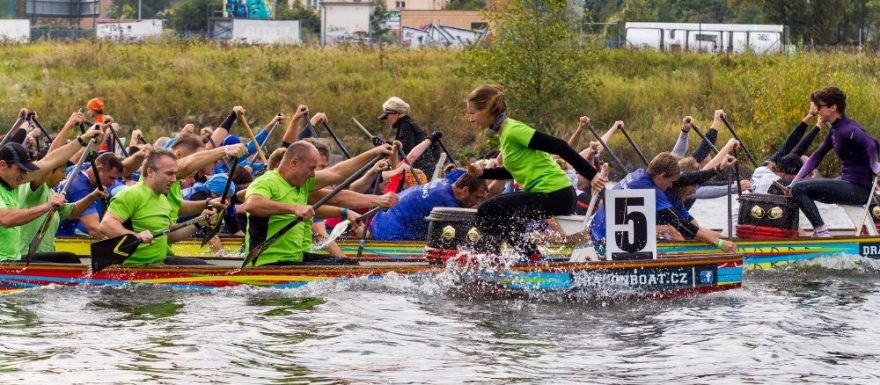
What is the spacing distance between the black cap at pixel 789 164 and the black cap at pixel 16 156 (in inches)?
352

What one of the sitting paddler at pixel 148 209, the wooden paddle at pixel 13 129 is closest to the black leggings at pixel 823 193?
the sitting paddler at pixel 148 209

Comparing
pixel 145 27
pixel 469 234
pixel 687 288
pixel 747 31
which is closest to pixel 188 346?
pixel 469 234

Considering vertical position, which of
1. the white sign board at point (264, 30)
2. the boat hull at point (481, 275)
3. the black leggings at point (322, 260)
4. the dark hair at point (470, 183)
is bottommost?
the boat hull at point (481, 275)

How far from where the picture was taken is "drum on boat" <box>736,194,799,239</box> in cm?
1609

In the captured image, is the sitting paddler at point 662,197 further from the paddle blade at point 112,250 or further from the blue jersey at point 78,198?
the blue jersey at point 78,198

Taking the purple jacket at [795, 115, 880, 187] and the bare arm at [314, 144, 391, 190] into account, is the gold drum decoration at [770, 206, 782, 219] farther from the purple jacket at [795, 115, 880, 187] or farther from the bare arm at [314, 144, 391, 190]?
the bare arm at [314, 144, 391, 190]

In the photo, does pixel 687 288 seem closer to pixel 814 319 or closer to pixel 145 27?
pixel 814 319

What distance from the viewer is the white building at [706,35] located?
176 ft

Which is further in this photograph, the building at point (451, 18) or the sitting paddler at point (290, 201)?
the building at point (451, 18)

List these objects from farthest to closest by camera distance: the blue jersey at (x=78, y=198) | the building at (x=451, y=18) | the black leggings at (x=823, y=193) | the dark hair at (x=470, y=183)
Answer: the building at (x=451, y=18) < the black leggings at (x=823, y=193) < the blue jersey at (x=78, y=198) < the dark hair at (x=470, y=183)

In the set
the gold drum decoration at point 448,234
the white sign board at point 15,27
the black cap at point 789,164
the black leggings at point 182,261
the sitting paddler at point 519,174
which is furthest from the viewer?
the white sign board at point 15,27

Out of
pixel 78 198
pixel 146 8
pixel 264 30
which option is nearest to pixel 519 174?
pixel 78 198

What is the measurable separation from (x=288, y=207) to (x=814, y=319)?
4983mm

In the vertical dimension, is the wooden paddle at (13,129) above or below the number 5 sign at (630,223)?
above
